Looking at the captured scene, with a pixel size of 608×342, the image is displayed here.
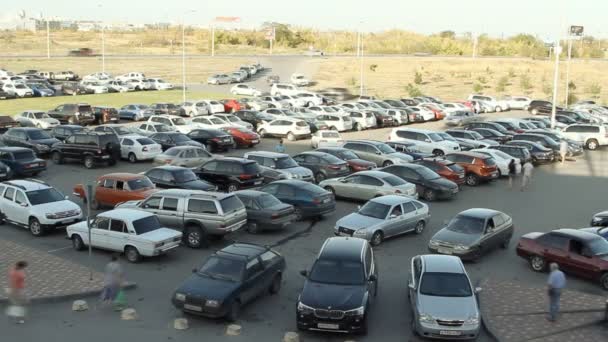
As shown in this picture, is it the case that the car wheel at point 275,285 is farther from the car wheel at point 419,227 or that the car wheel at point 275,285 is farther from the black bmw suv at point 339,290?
the car wheel at point 419,227

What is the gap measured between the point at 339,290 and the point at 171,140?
849 inches

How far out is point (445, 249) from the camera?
61.1ft

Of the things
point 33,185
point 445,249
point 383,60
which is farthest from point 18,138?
point 383,60

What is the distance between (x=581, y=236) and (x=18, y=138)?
26.3m

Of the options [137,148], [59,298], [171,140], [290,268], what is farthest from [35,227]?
[171,140]

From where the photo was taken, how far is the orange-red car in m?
22.9

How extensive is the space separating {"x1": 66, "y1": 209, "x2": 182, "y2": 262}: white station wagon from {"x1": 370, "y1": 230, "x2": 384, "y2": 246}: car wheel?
5566mm

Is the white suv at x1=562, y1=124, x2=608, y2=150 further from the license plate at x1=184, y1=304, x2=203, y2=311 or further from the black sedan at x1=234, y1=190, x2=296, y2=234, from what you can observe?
the license plate at x1=184, y1=304, x2=203, y2=311

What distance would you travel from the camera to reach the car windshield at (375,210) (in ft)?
67.5

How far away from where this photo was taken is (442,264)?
15.1 meters

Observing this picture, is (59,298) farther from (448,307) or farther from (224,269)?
(448,307)

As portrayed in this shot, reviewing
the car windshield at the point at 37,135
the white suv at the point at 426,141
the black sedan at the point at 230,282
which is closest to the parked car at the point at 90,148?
the car windshield at the point at 37,135

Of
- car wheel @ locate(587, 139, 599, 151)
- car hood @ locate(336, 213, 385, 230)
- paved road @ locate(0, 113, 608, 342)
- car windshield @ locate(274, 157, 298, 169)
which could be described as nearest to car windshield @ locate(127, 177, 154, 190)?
paved road @ locate(0, 113, 608, 342)

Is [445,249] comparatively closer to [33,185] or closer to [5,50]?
[33,185]
